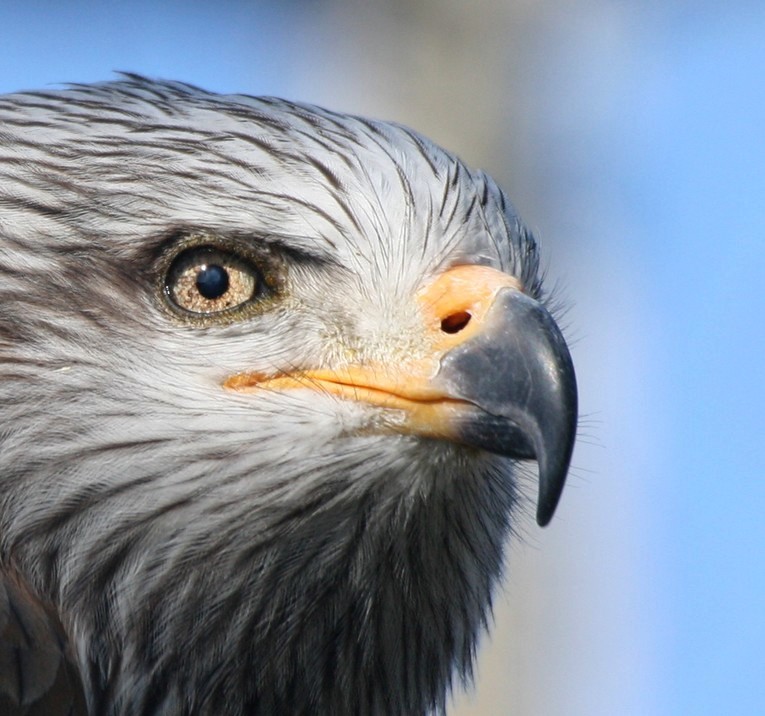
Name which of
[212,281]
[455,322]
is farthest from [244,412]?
[455,322]

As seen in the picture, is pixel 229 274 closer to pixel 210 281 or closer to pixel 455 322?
pixel 210 281

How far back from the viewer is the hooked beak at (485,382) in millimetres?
2705

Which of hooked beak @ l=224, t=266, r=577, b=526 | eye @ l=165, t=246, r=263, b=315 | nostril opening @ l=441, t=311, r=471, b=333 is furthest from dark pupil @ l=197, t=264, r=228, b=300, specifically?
nostril opening @ l=441, t=311, r=471, b=333

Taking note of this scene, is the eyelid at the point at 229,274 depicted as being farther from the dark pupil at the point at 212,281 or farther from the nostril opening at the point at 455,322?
the nostril opening at the point at 455,322

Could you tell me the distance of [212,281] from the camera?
9.52 feet

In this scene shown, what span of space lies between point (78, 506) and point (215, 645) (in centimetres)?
40

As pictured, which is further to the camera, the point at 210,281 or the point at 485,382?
the point at 210,281

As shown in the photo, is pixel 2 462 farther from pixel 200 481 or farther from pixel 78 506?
pixel 200 481

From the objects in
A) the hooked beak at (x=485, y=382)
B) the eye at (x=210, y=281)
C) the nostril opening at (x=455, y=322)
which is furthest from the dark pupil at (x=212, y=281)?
the nostril opening at (x=455, y=322)

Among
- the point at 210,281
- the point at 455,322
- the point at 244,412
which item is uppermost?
the point at 455,322

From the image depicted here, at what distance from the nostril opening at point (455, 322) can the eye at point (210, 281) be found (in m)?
0.38

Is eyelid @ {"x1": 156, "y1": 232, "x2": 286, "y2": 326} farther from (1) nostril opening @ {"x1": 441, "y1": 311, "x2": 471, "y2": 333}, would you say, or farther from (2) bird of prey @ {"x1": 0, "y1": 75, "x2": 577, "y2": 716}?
(1) nostril opening @ {"x1": 441, "y1": 311, "x2": 471, "y2": 333}

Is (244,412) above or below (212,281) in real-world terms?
below

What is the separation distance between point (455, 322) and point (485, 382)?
183 millimetres
